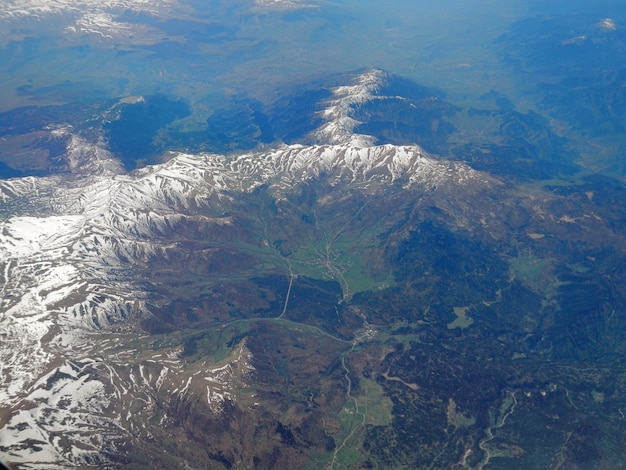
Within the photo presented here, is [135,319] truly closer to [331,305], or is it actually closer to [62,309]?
[62,309]

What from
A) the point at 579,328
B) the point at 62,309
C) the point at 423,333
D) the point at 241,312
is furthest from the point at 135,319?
the point at 579,328

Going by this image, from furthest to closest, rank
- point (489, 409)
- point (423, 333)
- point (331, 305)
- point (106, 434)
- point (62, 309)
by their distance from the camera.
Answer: point (331, 305)
point (423, 333)
point (62, 309)
point (489, 409)
point (106, 434)

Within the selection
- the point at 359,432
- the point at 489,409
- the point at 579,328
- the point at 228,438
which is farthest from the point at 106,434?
the point at 579,328

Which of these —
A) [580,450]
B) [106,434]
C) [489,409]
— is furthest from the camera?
[489,409]

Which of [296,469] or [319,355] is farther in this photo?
[319,355]

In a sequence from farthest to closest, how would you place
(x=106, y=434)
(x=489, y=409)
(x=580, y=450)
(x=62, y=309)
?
(x=62, y=309) < (x=489, y=409) < (x=580, y=450) < (x=106, y=434)

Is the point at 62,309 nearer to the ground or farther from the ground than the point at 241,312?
farther from the ground

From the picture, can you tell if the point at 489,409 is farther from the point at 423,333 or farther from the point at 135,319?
the point at 135,319

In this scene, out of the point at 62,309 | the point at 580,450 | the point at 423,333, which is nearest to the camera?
the point at 580,450

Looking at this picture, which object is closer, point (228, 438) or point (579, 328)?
point (228, 438)
